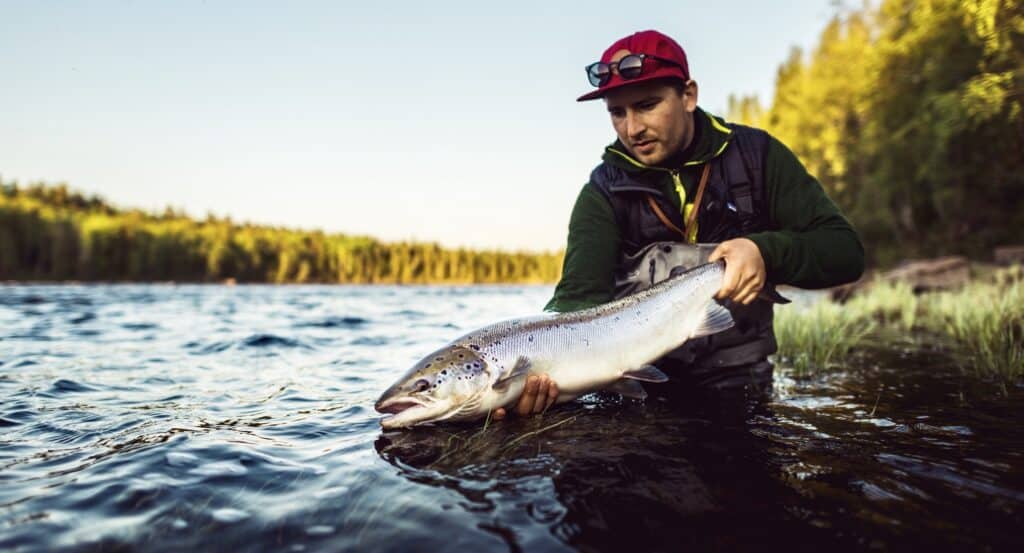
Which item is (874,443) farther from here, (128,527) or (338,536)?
(128,527)

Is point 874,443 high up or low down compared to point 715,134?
down

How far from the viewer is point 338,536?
86.0 inches

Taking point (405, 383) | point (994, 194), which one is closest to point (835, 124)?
point (994, 194)

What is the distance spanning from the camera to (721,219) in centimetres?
421

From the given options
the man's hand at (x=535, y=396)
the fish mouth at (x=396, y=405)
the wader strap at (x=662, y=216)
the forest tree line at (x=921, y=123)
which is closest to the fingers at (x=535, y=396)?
the man's hand at (x=535, y=396)

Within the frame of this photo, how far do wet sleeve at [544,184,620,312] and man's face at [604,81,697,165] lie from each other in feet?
1.68

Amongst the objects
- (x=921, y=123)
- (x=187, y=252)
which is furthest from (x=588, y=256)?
(x=187, y=252)

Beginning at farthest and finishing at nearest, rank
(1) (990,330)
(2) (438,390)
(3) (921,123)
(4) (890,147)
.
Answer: (4) (890,147), (3) (921,123), (1) (990,330), (2) (438,390)

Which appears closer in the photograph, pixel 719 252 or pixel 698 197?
pixel 719 252

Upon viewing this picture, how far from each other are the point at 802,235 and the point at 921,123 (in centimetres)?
2135

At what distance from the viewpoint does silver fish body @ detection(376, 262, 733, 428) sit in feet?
10.8

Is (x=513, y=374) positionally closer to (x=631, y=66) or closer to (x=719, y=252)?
(x=719, y=252)

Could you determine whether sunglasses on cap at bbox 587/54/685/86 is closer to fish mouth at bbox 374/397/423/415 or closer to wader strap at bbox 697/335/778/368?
wader strap at bbox 697/335/778/368

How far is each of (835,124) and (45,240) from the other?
7469 centimetres
